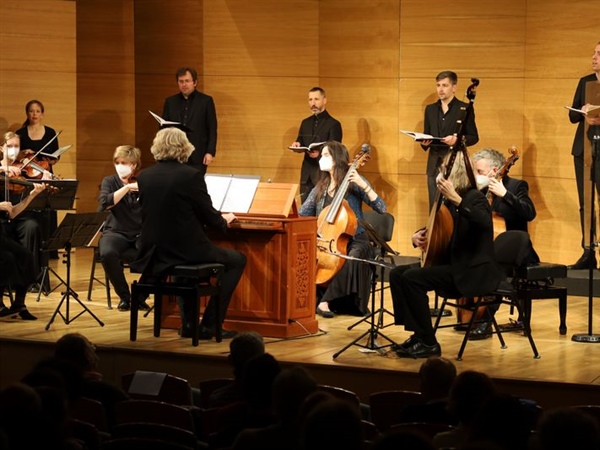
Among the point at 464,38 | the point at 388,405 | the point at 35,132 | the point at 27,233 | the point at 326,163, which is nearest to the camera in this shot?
the point at 388,405

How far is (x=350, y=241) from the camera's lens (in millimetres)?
8461

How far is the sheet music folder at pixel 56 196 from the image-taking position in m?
8.92

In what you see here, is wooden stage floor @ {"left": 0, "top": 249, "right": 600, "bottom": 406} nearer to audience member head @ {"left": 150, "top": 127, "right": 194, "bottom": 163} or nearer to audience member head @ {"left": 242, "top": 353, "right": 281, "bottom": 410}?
audience member head @ {"left": 150, "top": 127, "right": 194, "bottom": 163}

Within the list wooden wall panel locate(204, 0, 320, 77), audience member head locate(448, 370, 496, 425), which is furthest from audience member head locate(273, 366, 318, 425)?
wooden wall panel locate(204, 0, 320, 77)

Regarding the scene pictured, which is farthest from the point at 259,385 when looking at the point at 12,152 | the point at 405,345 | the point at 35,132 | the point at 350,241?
the point at 35,132

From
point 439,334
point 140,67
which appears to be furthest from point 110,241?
point 140,67

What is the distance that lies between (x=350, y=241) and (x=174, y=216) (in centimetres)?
181

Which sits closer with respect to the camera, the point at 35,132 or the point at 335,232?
the point at 335,232

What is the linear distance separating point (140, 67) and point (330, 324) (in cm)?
543

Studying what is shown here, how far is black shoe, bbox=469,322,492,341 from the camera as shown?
24.5 feet

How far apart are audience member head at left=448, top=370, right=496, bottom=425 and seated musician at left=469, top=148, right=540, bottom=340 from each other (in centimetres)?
287

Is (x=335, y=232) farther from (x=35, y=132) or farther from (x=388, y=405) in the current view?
(x=35, y=132)

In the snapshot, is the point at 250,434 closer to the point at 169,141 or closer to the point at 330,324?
the point at 169,141

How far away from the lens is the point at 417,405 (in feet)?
15.2
